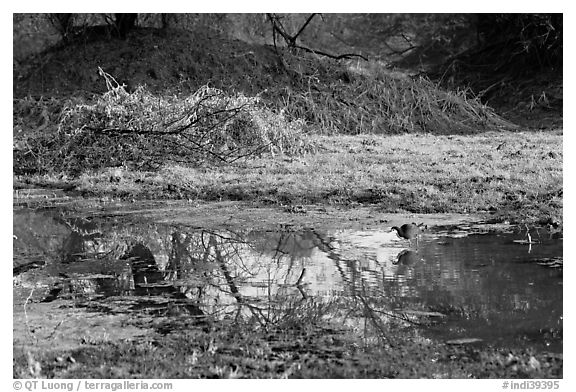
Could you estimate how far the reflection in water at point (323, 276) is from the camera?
663 centimetres

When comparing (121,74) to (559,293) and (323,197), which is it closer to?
(323,197)

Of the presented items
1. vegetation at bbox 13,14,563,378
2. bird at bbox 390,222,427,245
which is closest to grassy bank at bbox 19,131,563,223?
vegetation at bbox 13,14,563,378

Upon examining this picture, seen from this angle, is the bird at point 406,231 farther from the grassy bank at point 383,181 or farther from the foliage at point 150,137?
the foliage at point 150,137

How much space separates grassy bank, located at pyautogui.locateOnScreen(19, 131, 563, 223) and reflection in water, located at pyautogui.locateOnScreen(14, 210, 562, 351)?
183 cm

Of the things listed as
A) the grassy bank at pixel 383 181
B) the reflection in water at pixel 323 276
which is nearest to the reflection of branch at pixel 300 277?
the reflection in water at pixel 323 276

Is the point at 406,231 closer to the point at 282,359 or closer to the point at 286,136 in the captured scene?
the point at 282,359

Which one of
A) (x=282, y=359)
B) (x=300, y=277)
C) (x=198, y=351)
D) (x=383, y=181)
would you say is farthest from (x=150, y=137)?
(x=282, y=359)

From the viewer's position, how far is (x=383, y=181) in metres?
13.0

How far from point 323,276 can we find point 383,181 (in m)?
5.33

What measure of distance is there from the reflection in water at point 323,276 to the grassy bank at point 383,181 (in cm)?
183

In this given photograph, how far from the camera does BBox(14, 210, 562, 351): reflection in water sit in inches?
261

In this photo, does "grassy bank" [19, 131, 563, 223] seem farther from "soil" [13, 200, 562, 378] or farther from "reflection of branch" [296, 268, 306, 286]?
"soil" [13, 200, 562, 378]

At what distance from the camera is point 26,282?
791 centimetres

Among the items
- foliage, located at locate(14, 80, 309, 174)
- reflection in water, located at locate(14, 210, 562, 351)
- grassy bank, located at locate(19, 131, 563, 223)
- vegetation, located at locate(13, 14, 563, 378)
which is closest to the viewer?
vegetation, located at locate(13, 14, 563, 378)
